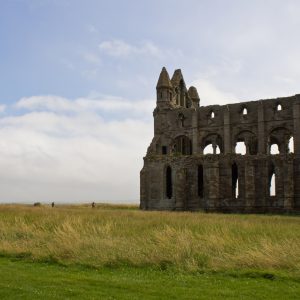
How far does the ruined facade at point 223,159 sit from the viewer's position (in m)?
39.1

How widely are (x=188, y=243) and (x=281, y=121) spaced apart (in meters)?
33.8

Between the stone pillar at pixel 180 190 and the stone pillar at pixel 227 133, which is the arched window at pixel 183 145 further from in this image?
the stone pillar at pixel 180 190

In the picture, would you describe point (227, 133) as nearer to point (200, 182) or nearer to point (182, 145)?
point (200, 182)

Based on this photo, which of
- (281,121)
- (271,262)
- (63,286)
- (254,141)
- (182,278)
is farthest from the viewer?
(254,141)

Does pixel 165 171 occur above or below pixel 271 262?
above

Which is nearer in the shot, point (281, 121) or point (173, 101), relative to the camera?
point (281, 121)

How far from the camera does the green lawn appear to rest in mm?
7855

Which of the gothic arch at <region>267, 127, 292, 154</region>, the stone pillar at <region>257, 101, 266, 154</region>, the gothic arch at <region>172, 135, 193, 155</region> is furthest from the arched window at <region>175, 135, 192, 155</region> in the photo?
the gothic arch at <region>267, 127, 292, 154</region>

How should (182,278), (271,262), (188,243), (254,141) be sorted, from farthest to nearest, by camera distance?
(254,141), (188,243), (271,262), (182,278)

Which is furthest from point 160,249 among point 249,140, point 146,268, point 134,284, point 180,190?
point 249,140

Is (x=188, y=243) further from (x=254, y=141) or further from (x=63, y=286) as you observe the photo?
(x=254, y=141)

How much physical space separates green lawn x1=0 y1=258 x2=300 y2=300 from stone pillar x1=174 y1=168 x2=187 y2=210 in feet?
103

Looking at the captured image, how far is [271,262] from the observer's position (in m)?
10.2

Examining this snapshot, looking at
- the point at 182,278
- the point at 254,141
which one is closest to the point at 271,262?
the point at 182,278
